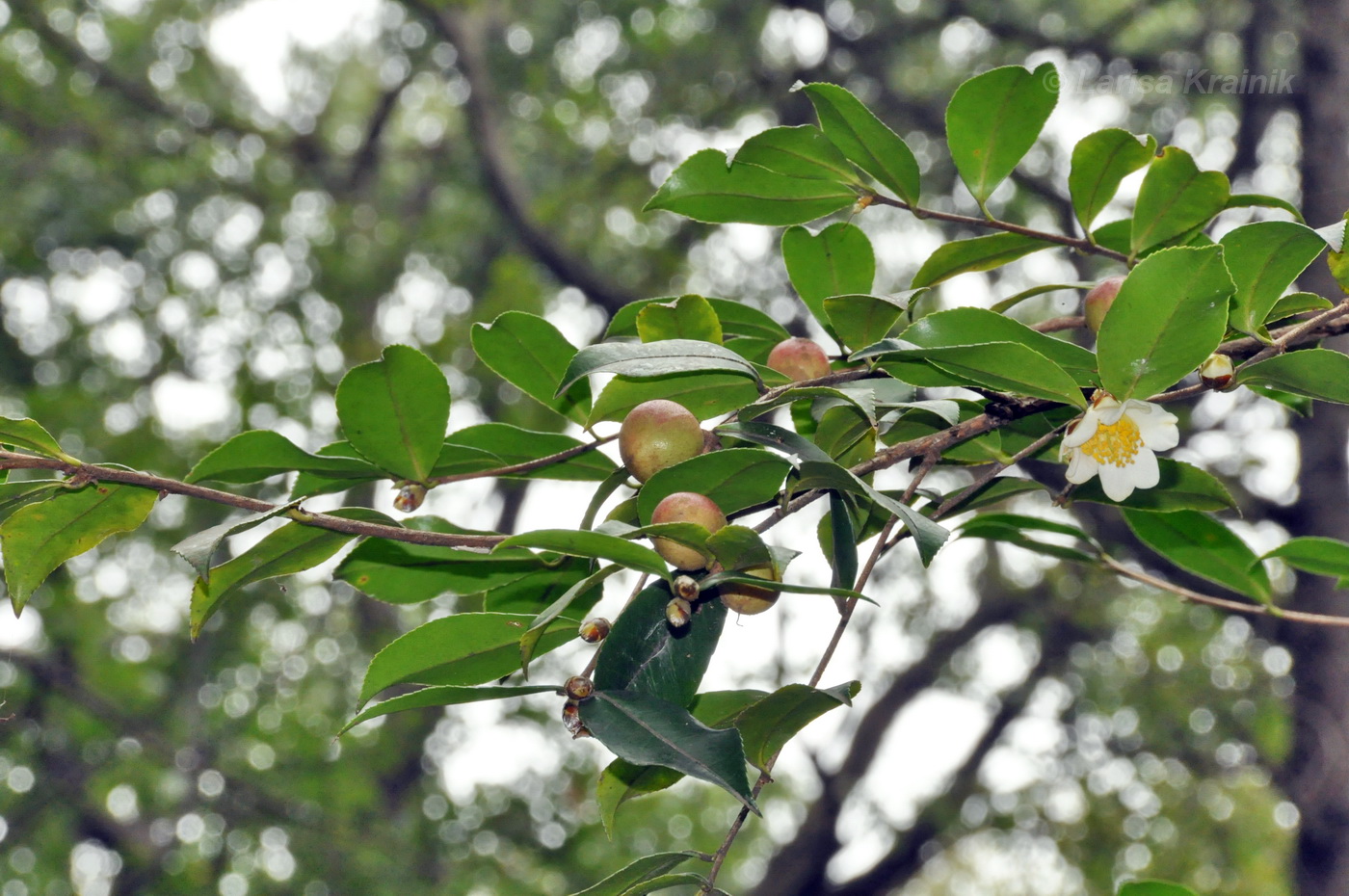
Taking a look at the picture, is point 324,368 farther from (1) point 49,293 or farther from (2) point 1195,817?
(2) point 1195,817

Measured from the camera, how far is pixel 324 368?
156 inches

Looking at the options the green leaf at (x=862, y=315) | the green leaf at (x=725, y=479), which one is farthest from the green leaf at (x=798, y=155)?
the green leaf at (x=725, y=479)

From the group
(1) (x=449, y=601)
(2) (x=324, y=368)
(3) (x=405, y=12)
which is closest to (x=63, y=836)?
(1) (x=449, y=601)

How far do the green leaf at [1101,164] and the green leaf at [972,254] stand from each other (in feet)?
0.13

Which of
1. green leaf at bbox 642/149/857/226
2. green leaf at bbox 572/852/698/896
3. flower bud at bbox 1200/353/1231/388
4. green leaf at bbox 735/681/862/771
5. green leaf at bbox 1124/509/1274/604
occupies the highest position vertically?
green leaf at bbox 642/149/857/226

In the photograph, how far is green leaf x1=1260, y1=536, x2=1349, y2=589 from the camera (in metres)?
0.74

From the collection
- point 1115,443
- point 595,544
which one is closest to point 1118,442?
point 1115,443

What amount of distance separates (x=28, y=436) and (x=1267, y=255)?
2.04 ft

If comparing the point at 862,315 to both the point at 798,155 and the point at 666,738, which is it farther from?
the point at 666,738

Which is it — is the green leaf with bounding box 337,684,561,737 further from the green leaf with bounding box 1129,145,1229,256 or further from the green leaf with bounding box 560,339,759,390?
the green leaf with bounding box 1129,145,1229,256

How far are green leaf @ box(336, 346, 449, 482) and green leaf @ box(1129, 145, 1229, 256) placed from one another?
1.43ft

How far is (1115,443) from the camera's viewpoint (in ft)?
1.98
